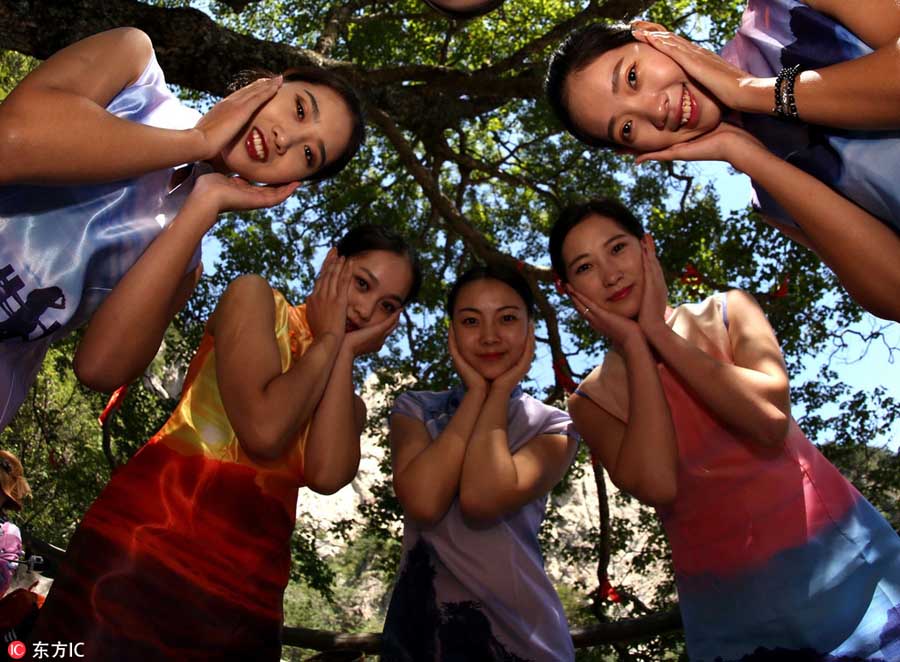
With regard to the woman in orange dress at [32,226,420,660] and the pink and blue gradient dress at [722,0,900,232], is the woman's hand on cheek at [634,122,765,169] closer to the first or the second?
the pink and blue gradient dress at [722,0,900,232]

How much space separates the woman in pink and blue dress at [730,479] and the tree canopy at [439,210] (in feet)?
6.39

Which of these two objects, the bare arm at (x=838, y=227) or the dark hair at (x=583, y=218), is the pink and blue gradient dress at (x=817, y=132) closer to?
the bare arm at (x=838, y=227)

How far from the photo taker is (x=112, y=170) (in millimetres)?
1980

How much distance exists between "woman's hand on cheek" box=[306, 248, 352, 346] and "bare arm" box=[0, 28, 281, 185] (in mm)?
723

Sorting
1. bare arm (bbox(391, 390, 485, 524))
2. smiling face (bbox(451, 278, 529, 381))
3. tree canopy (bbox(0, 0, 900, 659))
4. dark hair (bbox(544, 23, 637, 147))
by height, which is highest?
tree canopy (bbox(0, 0, 900, 659))

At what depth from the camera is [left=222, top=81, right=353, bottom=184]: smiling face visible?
238 centimetres

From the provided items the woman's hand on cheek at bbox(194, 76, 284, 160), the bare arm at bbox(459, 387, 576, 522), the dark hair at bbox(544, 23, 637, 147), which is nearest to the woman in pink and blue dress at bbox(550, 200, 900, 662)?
the bare arm at bbox(459, 387, 576, 522)

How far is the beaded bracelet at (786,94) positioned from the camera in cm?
190

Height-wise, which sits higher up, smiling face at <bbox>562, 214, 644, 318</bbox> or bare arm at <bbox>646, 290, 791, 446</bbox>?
smiling face at <bbox>562, 214, 644, 318</bbox>

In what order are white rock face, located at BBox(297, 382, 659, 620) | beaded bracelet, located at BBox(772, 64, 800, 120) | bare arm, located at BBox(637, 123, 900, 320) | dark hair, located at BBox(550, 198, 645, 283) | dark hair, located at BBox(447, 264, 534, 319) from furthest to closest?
white rock face, located at BBox(297, 382, 659, 620)
dark hair, located at BBox(447, 264, 534, 319)
dark hair, located at BBox(550, 198, 645, 283)
bare arm, located at BBox(637, 123, 900, 320)
beaded bracelet, located at BBox(772, 64, 800, 120)

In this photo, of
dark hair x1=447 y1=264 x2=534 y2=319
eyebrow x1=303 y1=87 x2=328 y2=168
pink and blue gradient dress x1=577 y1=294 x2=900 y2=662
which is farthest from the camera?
dark hair x1=447 y1=264 x2=534 y2=319

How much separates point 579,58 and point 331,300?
1.08 m

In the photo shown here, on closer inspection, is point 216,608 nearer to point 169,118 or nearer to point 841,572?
point 169,118

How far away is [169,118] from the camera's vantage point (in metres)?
2.28
